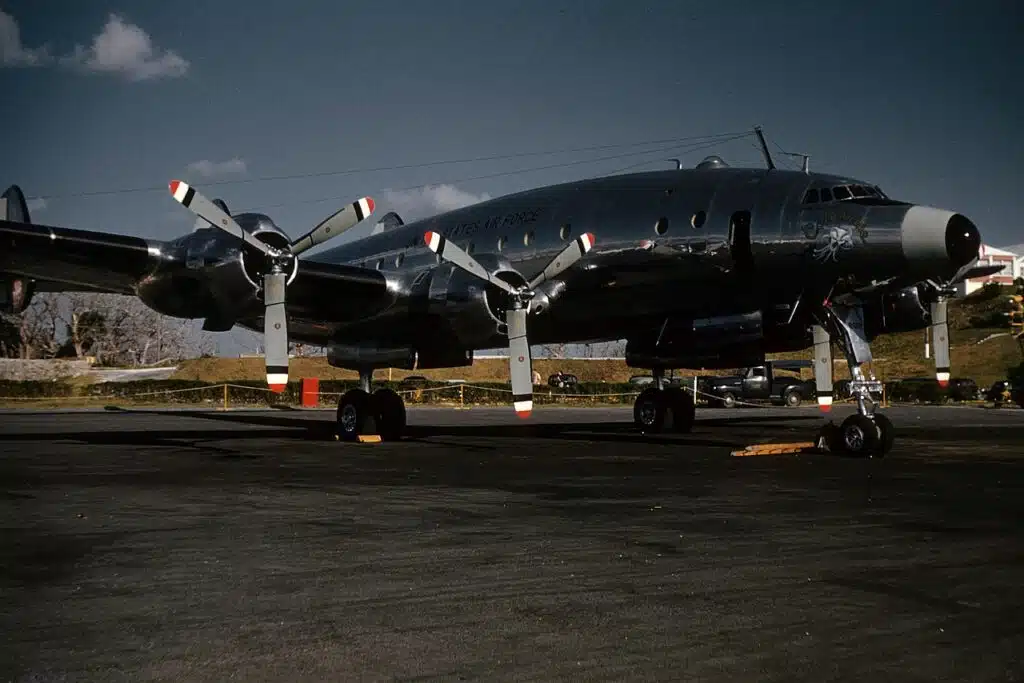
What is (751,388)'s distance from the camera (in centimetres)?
4850

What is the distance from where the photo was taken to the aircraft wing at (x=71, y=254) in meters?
15.2

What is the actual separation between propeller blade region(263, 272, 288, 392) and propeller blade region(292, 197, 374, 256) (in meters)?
0.79

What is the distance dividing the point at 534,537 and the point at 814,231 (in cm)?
1065

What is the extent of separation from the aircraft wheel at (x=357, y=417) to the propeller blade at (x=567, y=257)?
5.18 metres

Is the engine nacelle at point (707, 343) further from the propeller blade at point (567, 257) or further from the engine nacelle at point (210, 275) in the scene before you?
the engine nacelle at point (210, 275)

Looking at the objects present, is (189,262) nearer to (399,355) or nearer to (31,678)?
(399,355)

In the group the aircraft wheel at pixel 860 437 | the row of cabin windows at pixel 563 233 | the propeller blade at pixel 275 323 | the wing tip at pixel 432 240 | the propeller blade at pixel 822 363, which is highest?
the row of cabin windows at pixel 563 233

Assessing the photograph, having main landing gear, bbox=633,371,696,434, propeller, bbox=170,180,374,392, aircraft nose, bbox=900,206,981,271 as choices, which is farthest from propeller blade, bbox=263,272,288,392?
aircraft nose, bbox=900,206,981,271

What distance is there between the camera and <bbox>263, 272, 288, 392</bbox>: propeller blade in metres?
16.2

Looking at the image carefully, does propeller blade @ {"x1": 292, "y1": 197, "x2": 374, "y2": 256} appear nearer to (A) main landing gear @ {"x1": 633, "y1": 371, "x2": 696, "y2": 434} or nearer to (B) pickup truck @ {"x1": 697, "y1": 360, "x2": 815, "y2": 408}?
(A) main landing gear @ {"x1": 633, "y1": 371, "x2": 696, "y2": 434}

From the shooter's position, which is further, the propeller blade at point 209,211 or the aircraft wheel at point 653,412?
the aircraft wheel at point 653,412

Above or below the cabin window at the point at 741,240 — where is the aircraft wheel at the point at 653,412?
below

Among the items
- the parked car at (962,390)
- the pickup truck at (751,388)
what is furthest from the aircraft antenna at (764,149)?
the parked car at (962,390)

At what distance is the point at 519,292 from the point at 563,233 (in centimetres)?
245
